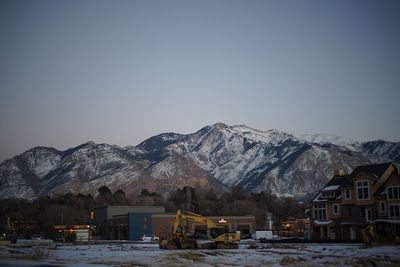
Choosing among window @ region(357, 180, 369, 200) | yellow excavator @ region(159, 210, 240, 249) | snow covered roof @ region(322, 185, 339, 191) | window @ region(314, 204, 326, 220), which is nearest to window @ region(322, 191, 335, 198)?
snow covered roof @ region(322, 185, 339, 191)

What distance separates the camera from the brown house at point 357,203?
78562 mm

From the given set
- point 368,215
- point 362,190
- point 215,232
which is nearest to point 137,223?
point 362,190

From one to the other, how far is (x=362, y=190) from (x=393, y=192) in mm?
5430

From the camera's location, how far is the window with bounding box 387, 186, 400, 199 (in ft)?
255

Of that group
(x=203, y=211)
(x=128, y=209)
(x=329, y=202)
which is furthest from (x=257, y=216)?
(x=329, y=202)

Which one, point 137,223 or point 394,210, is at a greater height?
point 394,210

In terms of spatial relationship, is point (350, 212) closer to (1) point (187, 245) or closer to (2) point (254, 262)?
(1) point (187, 245)

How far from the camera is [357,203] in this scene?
8300cm

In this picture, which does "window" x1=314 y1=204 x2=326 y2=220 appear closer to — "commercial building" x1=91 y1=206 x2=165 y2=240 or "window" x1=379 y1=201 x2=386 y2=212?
"window" x1=379 y1=201 x2=386 y2=212

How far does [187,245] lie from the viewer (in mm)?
63625

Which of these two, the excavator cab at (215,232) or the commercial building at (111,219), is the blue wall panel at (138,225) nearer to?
the commercial building at (111,219)

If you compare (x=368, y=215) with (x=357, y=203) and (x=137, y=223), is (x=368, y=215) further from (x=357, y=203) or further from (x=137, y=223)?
(x=137, y=223)

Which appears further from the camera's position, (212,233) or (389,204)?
(389,204)

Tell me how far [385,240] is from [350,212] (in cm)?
2174
